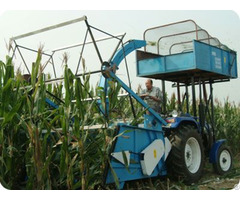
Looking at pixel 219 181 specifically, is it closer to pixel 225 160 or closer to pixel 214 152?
pixel 214 152

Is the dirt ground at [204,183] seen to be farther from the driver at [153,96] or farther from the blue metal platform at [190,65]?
the blue metal platform at [190,65]

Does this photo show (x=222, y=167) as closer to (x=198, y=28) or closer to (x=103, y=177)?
(x=198, y=28)

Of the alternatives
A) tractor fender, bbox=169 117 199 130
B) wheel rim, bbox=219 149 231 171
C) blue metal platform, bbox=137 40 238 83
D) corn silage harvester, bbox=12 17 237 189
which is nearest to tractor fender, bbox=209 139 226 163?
corn silage harvester, bbox=12 17 237 189

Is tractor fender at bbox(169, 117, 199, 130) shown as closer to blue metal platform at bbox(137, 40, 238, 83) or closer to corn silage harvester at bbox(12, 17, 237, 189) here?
corn silage harvester at bbox(12, 17, 237, 189)

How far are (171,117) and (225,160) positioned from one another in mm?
1773

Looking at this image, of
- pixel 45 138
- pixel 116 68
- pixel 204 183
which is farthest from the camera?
pixel 204 183

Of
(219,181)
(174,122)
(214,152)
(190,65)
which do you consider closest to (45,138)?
(174,122)

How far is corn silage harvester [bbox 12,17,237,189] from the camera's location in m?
4.34

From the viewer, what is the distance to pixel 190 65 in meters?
5.70

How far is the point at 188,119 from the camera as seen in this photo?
574 cm

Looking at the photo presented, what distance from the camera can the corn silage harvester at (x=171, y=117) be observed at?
4.34 m

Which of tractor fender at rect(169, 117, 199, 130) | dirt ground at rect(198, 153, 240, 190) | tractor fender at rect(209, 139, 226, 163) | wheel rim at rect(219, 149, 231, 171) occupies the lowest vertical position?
dirt ground at rect(198, 153, 240, 190)

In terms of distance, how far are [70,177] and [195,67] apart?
3.00 meters

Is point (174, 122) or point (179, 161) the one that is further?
point (174, 122)
